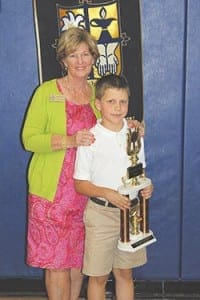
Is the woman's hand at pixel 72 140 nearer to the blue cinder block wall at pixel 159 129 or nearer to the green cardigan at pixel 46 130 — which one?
the green cardigan at pixel 46 130

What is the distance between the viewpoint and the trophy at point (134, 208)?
2010 millimetres

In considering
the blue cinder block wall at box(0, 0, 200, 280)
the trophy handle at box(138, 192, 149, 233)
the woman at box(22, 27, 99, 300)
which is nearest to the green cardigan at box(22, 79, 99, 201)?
the woman at box(22, 27, 99, 300)

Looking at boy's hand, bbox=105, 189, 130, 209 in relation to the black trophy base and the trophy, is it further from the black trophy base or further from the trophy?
the black trophy base

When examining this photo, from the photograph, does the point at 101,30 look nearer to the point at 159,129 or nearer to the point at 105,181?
the point at 159,129

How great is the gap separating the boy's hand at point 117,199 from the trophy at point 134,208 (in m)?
0.02

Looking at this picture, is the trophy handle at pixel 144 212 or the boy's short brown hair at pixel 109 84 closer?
the boy's short brown hair at pixel 109 84

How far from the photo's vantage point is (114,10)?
2.43m

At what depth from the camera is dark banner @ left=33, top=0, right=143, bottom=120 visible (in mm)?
2422

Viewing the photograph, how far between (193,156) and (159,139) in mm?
200

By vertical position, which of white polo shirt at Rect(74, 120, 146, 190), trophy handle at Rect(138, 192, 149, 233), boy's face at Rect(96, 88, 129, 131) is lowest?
trophy handle at Rect(138, 192, 149, 233)

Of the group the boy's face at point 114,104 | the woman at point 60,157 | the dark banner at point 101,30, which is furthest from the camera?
the dark banner at point 101,30

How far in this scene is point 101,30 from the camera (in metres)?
2.45

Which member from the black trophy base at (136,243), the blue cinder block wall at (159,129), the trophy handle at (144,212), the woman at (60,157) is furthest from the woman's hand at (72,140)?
the blue cinder block wall at (159,129)

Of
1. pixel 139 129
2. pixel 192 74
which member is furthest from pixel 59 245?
pixel 192 74
